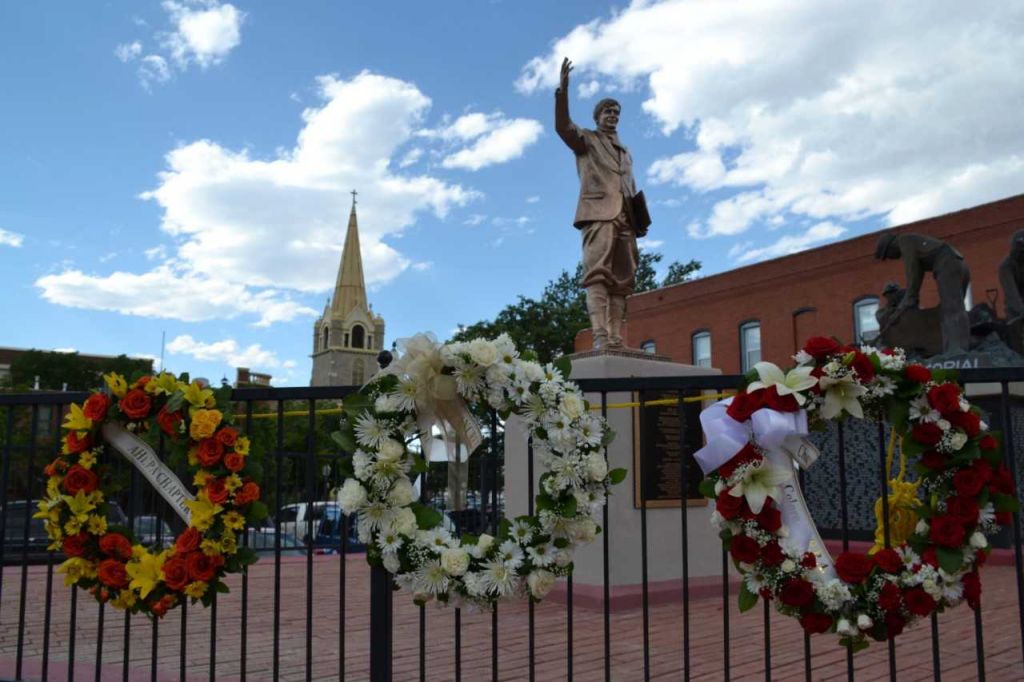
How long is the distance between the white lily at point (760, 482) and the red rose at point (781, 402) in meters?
0.22

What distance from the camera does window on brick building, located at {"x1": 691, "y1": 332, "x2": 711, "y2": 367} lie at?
3625 centimetres

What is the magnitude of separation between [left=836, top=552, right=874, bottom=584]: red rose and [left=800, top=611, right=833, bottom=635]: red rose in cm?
16

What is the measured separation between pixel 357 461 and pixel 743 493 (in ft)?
5.04

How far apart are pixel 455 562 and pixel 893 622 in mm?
1656

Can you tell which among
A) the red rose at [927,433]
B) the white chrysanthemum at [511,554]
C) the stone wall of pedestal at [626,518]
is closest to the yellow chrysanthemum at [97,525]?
the white chrysanthemum at [511,554]

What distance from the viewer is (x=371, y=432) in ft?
11.2

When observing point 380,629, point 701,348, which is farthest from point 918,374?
point 701,348

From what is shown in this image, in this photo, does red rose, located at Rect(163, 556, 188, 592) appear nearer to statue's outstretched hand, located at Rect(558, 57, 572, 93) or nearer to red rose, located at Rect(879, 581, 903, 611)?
red rose, located at Rect(879, 581, 903, 611)

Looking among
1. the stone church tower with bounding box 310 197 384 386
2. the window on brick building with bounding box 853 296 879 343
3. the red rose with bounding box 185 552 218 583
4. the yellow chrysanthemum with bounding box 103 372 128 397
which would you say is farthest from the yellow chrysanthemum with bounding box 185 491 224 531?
the stone church tower with bounding box 310 197 384 386

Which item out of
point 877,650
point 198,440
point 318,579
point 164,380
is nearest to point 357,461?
point 198,440

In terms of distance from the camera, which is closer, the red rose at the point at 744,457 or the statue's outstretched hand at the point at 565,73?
the red rose at the point at 744,457

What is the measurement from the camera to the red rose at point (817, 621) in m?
3.07

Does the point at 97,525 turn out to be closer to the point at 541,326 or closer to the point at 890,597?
the point at 890,597

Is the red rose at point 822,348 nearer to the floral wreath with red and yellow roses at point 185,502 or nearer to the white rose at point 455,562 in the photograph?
the white rose at point 455,562
